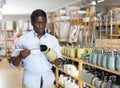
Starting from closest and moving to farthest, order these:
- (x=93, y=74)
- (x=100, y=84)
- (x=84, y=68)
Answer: (x=100, y=84) → (x=93, y=74) → (x=84, y=68)

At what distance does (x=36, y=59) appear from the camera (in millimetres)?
2324

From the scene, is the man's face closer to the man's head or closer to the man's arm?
the man's head

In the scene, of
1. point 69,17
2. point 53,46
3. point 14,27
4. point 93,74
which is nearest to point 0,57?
point 14,27

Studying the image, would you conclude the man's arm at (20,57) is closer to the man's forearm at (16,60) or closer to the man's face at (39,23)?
the man's forearm at (16,60)

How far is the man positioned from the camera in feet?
7.58

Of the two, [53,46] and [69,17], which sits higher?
[69,17]

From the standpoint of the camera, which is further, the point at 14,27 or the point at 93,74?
the point at 14,27

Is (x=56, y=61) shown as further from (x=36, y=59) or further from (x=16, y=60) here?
(x=16, y=60)

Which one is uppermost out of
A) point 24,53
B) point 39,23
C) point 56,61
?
point 39,23

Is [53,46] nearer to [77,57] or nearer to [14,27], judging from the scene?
[77,57]

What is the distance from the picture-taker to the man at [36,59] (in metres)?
2.31

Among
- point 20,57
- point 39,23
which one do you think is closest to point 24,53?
point 20,57

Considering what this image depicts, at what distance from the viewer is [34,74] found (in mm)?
2324

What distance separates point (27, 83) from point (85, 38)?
3.75m
